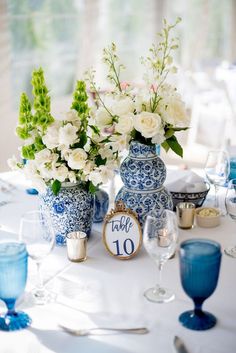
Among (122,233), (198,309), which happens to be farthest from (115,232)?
(198,309)

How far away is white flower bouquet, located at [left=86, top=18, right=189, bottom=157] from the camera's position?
4.87ft

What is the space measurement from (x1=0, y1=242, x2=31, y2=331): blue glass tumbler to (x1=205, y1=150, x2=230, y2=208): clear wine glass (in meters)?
0.89

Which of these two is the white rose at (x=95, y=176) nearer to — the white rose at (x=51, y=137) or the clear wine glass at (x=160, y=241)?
the white rose at (x=51, y=137)

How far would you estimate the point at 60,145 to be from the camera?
146cm

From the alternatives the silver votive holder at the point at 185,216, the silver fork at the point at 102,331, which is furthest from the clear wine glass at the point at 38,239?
the silver votive holder at the point at 185,216

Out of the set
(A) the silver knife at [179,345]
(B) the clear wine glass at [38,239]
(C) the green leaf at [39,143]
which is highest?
(C) the green leaf at [39,143]

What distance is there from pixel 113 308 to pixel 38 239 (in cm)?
23

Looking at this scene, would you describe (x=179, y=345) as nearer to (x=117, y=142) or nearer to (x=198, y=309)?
(x=198, y=309)

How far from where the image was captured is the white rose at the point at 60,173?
1.46 metres

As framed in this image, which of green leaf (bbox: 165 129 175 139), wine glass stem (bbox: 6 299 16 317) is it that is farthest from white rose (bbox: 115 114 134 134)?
wine glass stem (bbox: 6 299 16 317)

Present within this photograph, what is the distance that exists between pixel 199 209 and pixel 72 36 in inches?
139

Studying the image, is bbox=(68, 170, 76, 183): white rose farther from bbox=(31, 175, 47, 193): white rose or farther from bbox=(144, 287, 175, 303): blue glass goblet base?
bbox=(144, 287, 175, 303): blue glass goblet base

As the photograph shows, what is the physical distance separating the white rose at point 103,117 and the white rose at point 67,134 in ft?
0.39

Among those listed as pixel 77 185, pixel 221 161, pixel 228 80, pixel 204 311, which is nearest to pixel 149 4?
pixel 228 80
